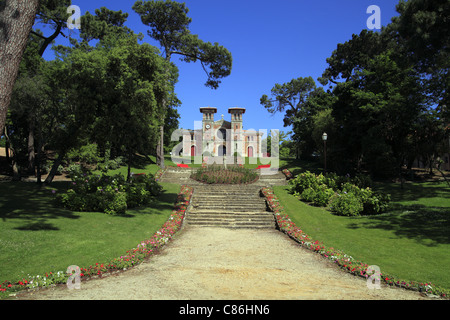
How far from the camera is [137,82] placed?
1472cm

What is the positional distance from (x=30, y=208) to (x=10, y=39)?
27.6 ft

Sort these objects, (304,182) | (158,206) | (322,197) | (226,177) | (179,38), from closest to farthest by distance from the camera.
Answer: (158,206) < (322,197) < (304,182) < (226,177) < (179,38)

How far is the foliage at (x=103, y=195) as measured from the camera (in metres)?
12.2

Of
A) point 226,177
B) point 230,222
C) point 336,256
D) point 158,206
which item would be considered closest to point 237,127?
point 226,177

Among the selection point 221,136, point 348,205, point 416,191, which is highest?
point 221,136

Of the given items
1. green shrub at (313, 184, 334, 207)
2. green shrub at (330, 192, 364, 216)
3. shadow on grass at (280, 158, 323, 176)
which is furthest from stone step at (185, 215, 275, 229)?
shadow on grass at (280, 158, 323, 176)

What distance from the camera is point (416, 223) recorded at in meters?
11.0

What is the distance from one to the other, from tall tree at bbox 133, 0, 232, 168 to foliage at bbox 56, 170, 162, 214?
38.7 feet

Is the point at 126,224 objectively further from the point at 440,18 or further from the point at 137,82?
the point at 440,18

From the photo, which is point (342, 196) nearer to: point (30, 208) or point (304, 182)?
point (304, 182)

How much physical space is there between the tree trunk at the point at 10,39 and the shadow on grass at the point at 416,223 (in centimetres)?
1160

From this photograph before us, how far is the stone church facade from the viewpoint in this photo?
194 feet

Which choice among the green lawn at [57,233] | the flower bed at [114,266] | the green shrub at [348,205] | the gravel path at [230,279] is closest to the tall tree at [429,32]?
the green shrub at [348,205]

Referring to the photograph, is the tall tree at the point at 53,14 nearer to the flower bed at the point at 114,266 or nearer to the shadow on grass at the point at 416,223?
the flower bed at the point at 114,266
